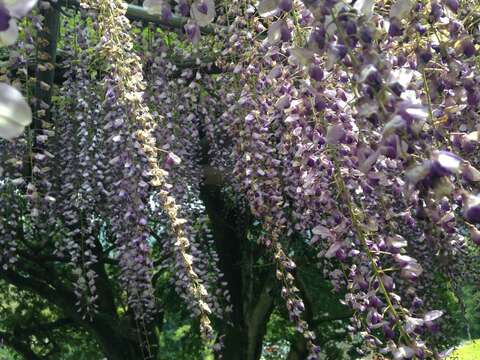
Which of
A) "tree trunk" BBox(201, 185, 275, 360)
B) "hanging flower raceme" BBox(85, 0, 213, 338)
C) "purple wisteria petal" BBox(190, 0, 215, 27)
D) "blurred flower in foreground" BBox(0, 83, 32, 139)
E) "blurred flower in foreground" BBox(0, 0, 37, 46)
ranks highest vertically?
"blurred flower in foreground" BBox(0, 0, 37, 46)

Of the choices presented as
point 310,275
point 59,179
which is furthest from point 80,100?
point 310,275

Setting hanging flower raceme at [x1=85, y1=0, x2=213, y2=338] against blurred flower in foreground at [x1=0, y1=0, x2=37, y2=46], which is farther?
hanging flower raceme at [x1=85, y1=0, x2=213, y2=338]

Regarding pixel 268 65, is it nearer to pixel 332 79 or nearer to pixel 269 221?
pixel 269 221

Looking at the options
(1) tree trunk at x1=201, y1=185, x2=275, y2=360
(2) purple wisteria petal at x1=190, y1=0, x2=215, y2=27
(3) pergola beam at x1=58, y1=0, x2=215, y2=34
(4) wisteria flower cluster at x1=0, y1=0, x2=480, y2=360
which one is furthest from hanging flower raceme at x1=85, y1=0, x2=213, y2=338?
(1) tree trunk at x1=201, y1=185, x2=275, y2=360

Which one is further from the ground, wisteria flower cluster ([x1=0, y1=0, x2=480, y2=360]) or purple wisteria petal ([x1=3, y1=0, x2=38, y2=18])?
purple wisteria petal ([x1=3, y1=0, x2=38, y2=18])

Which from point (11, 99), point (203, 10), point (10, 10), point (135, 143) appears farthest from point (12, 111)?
point (135, 143)

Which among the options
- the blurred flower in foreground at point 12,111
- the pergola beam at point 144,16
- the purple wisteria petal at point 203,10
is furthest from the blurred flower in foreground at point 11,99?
the pergola beam at point 144,16

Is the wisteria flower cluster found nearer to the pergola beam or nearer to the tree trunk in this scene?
the pergola beam

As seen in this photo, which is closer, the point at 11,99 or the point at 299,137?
the point at 11,99

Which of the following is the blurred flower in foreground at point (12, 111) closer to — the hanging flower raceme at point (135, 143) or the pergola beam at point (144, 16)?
the hanging flower raceme at point (135, 143)

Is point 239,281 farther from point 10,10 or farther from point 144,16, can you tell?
point 10,10

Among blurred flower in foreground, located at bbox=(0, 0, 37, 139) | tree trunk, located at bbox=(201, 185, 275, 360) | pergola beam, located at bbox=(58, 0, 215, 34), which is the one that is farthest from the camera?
tree trunk, located at bbox=(201, 185, 275, 360)

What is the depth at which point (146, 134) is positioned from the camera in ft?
8.78

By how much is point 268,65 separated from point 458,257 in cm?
275
